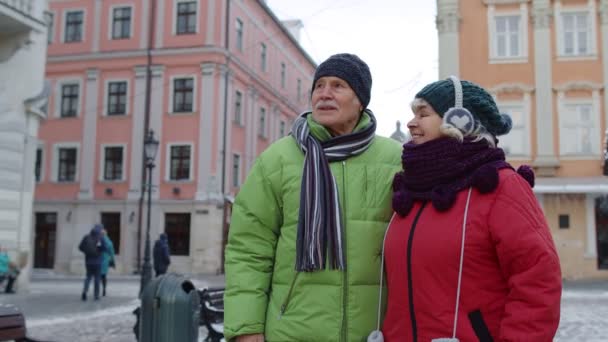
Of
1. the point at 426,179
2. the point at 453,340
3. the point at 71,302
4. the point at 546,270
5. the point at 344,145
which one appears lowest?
Result: the point at 71,302

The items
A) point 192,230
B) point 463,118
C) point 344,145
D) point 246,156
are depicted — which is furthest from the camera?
point 246,156

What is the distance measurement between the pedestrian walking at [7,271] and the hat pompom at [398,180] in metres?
13.7

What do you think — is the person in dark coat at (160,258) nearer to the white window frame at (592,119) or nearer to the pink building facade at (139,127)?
the pink building facade at (139,127)

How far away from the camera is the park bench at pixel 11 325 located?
532 cm

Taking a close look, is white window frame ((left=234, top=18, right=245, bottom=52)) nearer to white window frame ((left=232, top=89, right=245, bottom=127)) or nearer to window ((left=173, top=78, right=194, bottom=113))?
white window frame ((left=232, top=89, right=245, bottom=127))

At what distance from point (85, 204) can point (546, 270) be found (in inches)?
1135

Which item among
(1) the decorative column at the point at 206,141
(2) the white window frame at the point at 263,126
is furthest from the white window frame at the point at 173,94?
(2) the white window frame at the point at 263,126

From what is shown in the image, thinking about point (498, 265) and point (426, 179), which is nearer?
point (498, 265)

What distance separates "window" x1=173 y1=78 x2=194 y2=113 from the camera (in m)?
28.7

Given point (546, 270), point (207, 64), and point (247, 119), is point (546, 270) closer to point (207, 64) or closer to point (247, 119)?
point (207, 64)

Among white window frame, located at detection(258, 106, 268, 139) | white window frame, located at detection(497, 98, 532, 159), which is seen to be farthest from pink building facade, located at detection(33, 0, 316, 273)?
white window frame, located at detection(497, 98, 532, 159)

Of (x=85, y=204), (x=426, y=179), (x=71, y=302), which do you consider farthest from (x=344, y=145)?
(x=85, y=204)

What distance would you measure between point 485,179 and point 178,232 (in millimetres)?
26342

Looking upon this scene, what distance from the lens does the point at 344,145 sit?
2.74m
